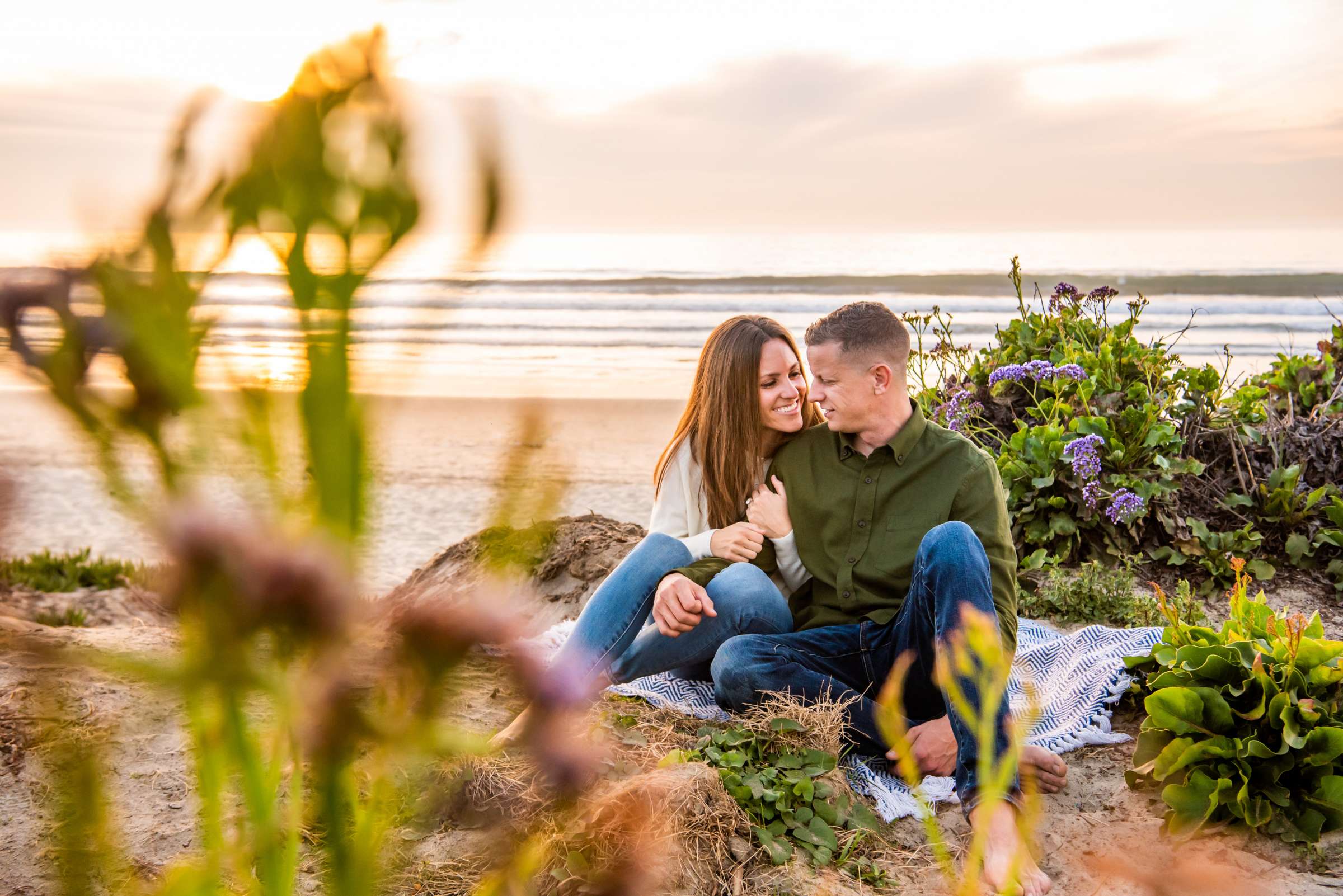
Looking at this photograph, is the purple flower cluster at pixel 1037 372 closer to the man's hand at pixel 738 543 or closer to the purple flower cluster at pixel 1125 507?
the purple flower cluster at pixel 1125 507

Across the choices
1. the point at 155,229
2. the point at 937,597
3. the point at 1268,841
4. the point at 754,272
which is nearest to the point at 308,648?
the point at 155,229

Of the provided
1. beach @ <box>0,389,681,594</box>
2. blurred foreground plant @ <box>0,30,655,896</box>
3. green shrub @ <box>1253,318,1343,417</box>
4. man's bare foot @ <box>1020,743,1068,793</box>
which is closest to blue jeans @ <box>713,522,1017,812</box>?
man's bare foot @ <box>1020,743,1068,793</box>

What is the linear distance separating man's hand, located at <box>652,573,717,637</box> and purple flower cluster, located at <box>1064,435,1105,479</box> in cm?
209

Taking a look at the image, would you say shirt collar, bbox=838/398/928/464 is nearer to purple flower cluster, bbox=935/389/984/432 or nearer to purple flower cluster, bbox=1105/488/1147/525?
purple flower cluster, bbox=1105/488/1147/525

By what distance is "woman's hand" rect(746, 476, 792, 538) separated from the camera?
359cm

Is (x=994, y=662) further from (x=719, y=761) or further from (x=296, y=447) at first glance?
(x=719, y=761)

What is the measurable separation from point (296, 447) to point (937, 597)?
8.20 ft

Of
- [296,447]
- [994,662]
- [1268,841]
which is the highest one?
[296,447]

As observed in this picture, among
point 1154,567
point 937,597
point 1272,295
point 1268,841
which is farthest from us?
point 1272,295

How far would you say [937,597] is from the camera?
288 cm

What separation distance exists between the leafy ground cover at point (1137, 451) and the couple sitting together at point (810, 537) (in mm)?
1232

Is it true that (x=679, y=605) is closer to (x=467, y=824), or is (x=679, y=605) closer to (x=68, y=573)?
(x=467, y=824)

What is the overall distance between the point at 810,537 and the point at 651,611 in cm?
61

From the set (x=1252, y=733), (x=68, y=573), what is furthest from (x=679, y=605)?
(x=68, y=573)
